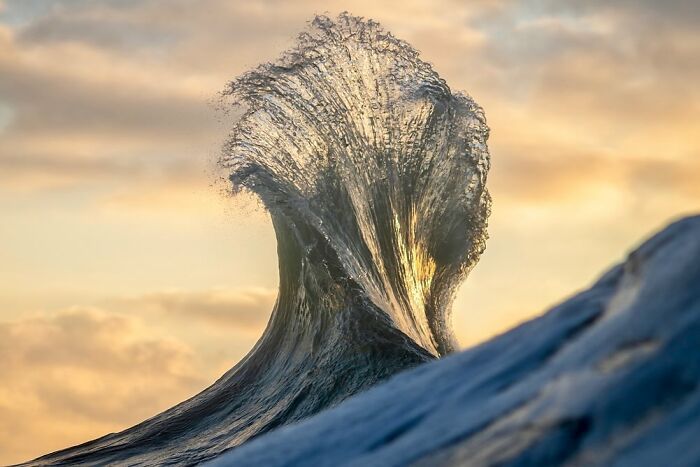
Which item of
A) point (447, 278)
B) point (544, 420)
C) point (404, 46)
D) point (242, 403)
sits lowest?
point (544, 420)

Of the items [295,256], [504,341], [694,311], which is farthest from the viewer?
[295,256]

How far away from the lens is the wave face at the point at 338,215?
48.4 ft

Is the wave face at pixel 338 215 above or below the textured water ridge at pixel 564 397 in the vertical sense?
above

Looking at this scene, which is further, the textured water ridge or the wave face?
the wave face

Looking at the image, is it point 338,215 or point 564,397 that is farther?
point 338,215

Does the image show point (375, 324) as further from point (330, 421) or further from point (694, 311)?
point (694, 311)

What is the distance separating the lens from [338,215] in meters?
16.6

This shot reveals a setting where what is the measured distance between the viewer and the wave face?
48.4ft

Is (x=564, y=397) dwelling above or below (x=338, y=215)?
below

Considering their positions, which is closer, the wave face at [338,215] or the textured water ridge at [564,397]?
the textured water ridge at [564,397]

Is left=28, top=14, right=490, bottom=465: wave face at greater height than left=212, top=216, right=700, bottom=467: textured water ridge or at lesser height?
greater

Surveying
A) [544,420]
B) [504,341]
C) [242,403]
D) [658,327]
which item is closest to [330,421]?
[504,341]

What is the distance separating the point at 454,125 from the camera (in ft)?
61.8

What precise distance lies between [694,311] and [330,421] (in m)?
1.54
